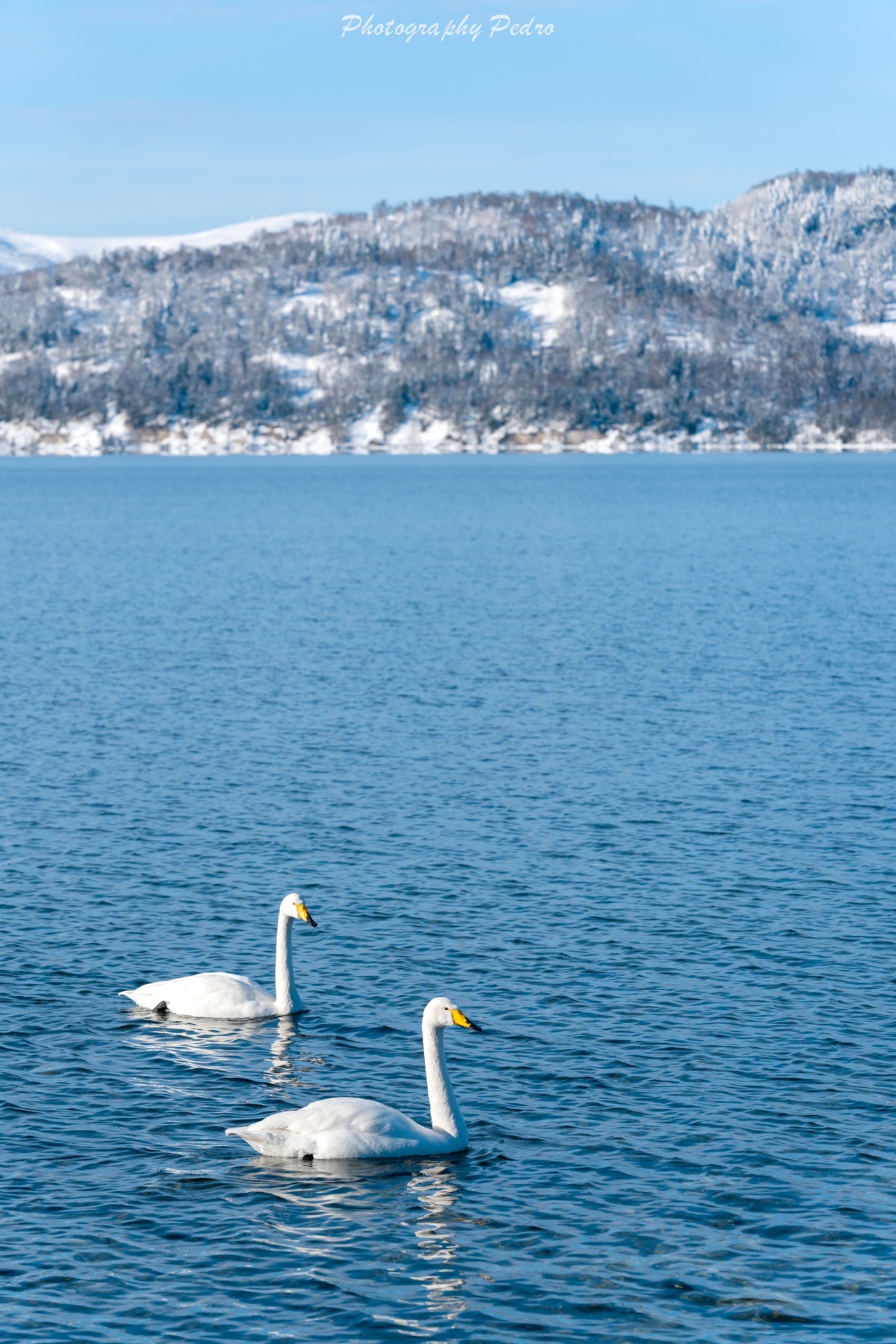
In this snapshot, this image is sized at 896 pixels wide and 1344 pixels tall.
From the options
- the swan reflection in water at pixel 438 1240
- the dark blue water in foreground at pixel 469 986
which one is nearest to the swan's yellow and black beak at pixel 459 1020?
the dark blue water in foreground at pixel 469 986

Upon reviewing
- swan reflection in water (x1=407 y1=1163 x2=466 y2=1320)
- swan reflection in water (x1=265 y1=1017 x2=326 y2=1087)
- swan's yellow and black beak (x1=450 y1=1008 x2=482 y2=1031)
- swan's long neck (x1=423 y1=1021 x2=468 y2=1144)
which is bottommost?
swan reflection in water (x1=407 y1=1163 x2=466 y2=1320)

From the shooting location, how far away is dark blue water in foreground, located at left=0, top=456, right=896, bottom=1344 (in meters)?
17.8

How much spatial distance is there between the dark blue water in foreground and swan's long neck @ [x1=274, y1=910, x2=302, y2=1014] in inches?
12.2

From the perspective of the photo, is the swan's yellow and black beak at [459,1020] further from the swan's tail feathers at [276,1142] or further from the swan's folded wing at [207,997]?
the swan's folded wing at [207,997]

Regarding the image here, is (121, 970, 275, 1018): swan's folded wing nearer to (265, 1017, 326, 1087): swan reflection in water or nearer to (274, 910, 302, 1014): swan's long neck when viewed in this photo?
(274, 910, 302, 1014): swan's long neck

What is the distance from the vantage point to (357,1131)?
20.3 m

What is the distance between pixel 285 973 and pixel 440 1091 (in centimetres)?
558

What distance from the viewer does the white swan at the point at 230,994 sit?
25.7 m

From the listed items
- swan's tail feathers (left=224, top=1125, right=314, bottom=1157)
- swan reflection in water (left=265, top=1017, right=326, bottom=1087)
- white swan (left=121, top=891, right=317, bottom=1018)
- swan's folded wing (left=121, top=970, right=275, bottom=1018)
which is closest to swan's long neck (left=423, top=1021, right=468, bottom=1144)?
→ swan's tail feathers (left=224, top=1125, right=314, bottom=1157)

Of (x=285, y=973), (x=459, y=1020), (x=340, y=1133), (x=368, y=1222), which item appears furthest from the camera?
(x=285, y=973)

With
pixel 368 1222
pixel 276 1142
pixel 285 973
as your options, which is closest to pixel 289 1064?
pixel 285 973

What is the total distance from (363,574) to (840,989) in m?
83.8

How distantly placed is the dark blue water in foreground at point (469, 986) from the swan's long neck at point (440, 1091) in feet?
1.61

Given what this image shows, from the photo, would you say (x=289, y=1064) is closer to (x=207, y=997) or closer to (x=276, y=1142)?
(x=207, y=997)
